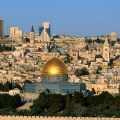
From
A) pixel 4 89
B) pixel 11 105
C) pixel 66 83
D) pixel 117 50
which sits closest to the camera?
pixel 11 105

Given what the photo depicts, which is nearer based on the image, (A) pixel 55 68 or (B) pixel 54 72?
(B) pixel 54 72

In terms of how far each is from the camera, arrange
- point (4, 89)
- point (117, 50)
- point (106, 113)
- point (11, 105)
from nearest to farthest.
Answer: point (106, 113) < point (11, 105) < point (4, 89) < point (117, 50)

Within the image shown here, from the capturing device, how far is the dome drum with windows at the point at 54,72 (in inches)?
2087

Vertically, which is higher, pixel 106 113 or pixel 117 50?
pixel 117 50

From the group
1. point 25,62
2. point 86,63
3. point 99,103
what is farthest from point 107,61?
point 99,103

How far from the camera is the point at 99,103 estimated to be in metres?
46.7

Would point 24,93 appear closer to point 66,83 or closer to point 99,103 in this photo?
point 66,83

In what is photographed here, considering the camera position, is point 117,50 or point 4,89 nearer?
point 4,89

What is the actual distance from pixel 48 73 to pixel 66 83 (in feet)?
4.93

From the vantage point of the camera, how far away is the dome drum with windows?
174 ft

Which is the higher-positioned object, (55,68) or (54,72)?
(55,68)

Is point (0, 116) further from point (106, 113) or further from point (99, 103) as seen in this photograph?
point (99, 103)

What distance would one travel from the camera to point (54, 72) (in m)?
52.9

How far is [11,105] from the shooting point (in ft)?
151
